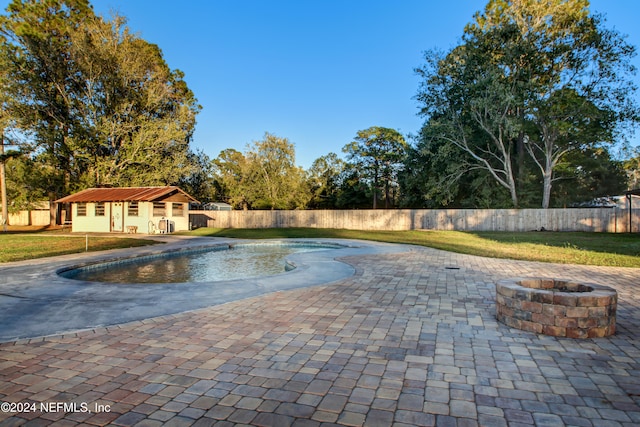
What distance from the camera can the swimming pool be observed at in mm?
7684

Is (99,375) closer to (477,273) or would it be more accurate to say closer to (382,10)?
(477,273)

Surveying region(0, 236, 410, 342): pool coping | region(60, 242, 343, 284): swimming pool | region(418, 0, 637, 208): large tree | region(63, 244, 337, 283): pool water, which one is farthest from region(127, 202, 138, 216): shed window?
region(418, 0, 637, 208): large tree

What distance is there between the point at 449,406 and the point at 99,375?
251 centimetres

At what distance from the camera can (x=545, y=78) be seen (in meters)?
21.3

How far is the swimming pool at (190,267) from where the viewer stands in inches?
303

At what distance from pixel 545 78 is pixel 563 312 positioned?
77.0 feet

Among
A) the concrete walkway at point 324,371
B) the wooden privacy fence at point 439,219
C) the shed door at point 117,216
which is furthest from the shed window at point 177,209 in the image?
the concrete walkway at point 324,371

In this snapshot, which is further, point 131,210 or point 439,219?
point 439,219

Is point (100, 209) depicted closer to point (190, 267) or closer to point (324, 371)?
point (190, 267)

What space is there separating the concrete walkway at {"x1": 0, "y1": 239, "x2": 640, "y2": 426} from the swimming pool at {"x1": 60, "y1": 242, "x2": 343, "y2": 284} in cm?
396

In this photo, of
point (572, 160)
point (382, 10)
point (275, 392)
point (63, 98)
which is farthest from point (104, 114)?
A: point (572, 160)

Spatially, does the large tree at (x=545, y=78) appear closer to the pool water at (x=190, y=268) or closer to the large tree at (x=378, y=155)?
the large tree at (x=378, y=155)

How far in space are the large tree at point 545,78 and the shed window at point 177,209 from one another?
55.1 feet

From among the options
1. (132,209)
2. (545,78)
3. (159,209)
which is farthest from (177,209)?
(545,78)
